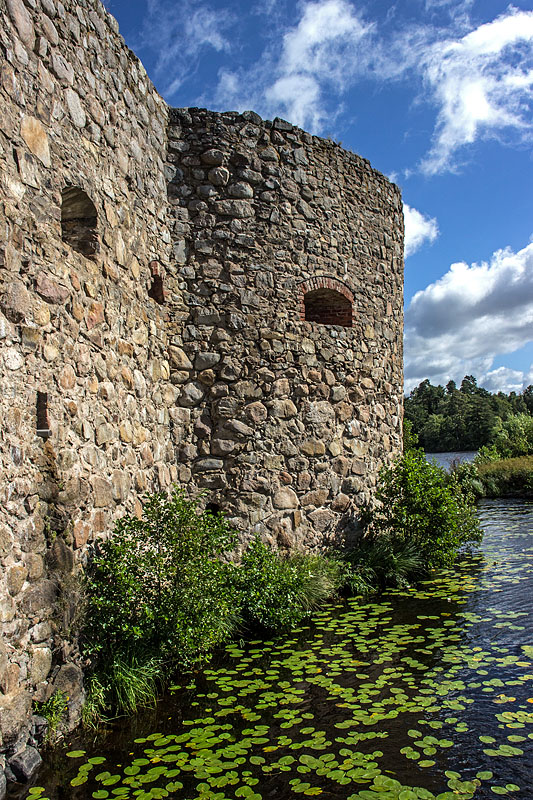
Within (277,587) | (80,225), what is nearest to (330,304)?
(277,587)

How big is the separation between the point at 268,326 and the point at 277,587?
2.89 metres

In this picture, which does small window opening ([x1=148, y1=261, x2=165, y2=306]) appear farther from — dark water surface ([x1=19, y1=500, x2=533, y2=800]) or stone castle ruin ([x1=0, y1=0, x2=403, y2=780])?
dark water surface ([x1=19, y1=500, x2=533, y2=800])

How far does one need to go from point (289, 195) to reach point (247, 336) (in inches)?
73.6

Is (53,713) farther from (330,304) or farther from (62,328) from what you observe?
(330,304)

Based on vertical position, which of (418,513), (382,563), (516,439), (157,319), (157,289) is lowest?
(382,563)

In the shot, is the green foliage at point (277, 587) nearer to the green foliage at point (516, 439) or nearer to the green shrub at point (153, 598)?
the green shrub at point (153, 598)

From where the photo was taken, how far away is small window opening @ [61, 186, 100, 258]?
4.83 m

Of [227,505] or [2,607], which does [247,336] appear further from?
[2,607]

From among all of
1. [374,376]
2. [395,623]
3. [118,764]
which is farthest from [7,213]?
[374,376]

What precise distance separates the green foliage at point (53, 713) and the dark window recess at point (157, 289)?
12.5 feet

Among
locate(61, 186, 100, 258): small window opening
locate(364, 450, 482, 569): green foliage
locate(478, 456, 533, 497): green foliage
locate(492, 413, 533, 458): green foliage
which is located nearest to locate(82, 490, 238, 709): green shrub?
locate(61, 186, 100, 258): small window opening

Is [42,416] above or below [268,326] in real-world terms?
below

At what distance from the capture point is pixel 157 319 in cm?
629

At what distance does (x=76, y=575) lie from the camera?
165 inches
